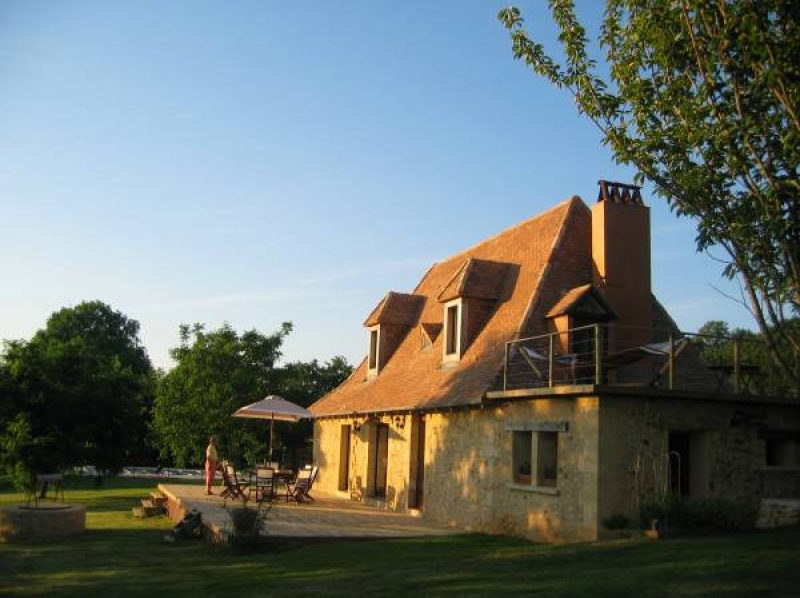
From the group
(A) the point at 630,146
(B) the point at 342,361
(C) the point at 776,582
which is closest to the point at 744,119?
(A) the point at 630,146

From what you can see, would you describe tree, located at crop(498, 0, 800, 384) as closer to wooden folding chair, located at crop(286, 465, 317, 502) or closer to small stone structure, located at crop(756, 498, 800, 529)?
small stone structure, located at crop(756, 498, 800, 529)

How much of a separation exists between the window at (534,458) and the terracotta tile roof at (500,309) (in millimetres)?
1241

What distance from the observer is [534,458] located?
1534 centimetres

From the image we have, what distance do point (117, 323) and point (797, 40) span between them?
68.7 meters

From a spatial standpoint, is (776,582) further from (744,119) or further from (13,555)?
(13,555)

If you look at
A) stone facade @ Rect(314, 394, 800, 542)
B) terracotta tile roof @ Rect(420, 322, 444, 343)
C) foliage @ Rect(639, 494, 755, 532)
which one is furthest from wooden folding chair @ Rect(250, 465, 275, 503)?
foliage @ Rect(639, 494, 755, 532)

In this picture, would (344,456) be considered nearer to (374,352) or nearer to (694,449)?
(374,352)

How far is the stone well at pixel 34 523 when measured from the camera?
16328 mm

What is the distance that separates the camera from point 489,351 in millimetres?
18359

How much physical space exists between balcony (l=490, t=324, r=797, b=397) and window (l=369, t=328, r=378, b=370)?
32.3ft

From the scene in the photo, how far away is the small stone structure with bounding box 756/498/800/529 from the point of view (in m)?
14.3

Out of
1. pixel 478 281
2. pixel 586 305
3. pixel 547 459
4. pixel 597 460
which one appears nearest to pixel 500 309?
pixel 478 281

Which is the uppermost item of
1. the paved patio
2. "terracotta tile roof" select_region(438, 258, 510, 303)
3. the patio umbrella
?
"terracotta tile roof" select_region(438, 258, 510, 303)

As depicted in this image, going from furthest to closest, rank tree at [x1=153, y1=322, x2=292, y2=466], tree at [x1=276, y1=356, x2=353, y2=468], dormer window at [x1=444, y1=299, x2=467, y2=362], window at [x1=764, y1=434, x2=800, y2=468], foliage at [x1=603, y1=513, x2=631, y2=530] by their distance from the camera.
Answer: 1. tree at [x1=276, y1=356, x2=353, y2=468]
2. tree at [x1=153, y1=322, x2=292, y2=466]
3. dormer window at [x1=444, y1=299, x2=467, y2=362]
4. window at [x1=764, y1=434, x2=800, y2=468]
5. foliage at [x1=603, y1=513, x2=631, y2=530]
